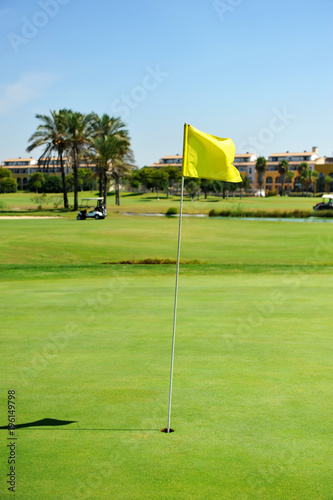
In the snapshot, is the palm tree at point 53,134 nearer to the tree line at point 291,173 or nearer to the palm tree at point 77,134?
the palm tree at point 77,134

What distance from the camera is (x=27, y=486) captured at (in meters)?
4.49

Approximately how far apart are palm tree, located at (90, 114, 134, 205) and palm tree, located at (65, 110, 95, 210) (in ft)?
4.10

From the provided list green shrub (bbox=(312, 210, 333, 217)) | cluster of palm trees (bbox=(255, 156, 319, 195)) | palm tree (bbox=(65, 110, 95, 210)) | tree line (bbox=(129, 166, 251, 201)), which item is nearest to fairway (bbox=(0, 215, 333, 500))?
palm tree (bbox=(65, 110, 95, 210))

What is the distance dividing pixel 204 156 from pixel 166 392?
9.24ft

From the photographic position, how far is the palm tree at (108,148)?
78375mm

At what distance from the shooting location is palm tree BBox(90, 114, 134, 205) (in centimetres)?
7838

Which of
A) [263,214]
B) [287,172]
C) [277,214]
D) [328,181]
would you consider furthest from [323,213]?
[328,181]

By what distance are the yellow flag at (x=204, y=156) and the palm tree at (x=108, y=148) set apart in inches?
2881

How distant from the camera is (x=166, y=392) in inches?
264

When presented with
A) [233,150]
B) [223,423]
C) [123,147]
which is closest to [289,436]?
[223,423]

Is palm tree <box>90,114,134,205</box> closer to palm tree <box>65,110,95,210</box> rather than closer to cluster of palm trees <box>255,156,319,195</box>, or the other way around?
palm tree <box>65,110,95,210</box>

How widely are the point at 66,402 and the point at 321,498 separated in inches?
121

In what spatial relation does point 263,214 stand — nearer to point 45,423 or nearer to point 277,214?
point 277,214

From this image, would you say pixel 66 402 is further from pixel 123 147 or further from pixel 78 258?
pixel 123 147
